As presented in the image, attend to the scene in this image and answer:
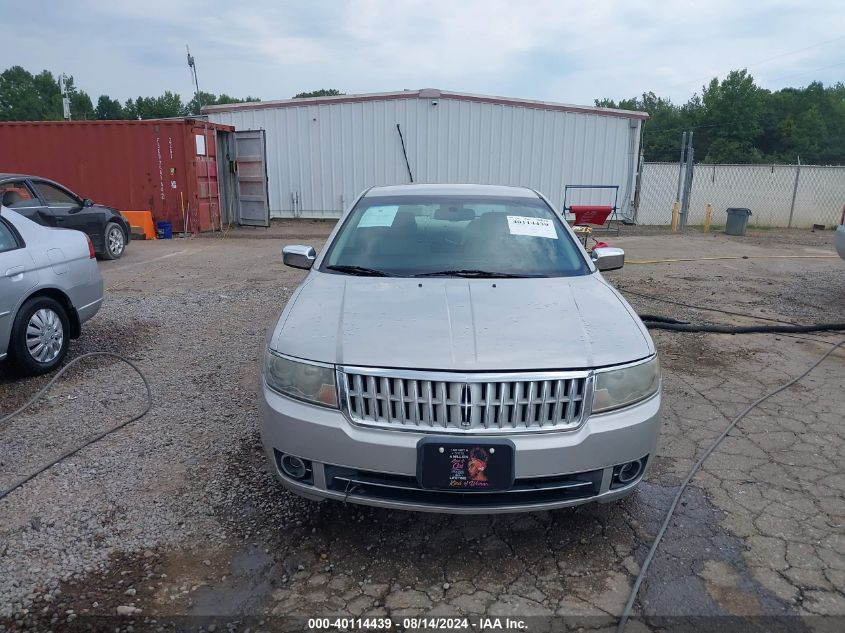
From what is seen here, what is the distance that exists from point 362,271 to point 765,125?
56.2 m

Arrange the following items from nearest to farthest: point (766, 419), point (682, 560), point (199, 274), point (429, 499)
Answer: point (429, 499) → point (682, 560) → point (766, 419) → point (199, 274)

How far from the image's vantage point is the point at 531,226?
401 centimetres

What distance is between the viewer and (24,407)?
14.1 feet

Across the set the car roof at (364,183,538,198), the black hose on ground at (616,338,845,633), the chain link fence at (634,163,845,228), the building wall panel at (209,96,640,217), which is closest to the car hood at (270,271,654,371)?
the black hose on ground at (616,338,845,633)

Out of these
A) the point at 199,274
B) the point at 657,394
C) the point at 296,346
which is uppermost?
the point at 296,346

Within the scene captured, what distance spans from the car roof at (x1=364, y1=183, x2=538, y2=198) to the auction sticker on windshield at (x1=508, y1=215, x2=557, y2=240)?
413mm

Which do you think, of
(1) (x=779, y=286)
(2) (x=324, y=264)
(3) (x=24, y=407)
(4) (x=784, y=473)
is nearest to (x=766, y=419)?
(4) (x=784, y=473)

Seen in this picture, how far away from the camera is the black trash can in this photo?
1708 cm

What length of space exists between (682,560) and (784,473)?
1.21 metres

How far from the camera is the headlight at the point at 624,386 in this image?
2.62m

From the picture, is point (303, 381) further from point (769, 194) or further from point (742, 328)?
point (769, 194)

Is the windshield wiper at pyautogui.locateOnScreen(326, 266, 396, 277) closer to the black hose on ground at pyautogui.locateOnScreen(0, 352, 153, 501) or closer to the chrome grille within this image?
the chrome grille

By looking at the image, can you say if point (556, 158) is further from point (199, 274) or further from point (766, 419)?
point (766, 419)

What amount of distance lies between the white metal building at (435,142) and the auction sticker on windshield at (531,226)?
1461cm
